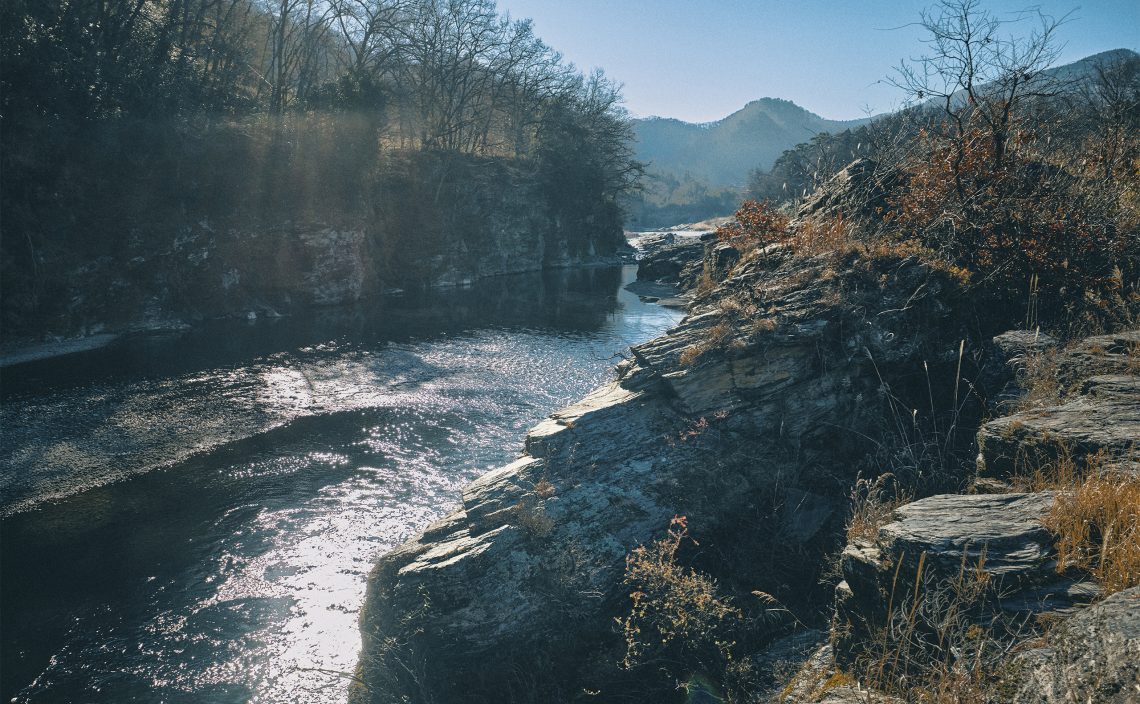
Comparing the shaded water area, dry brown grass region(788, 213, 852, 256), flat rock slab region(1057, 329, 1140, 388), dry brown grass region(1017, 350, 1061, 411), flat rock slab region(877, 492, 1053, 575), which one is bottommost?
the shaded water area

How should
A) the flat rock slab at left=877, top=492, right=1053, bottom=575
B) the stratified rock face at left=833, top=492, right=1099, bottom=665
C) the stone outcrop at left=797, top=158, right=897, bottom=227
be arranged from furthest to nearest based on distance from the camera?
the stone outcrop at left=797, top=158, right=897, bottom=227
the flat rock slab at left=877, top=492, right=1053, bottom=575
the stratified rock face at left=833, top=492, right=1099, bottom=665

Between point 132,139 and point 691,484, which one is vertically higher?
point 132,139

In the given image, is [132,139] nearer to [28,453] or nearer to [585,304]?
[28,453]

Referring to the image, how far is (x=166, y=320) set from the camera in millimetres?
22844

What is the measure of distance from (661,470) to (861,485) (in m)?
2.28

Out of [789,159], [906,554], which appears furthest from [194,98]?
[789,159]

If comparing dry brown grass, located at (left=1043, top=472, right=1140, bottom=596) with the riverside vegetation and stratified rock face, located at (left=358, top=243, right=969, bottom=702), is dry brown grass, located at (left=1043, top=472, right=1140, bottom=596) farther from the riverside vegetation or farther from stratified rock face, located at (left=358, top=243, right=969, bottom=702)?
stratified rock face, located at (left=358, top=243, right=969, bottom=702)

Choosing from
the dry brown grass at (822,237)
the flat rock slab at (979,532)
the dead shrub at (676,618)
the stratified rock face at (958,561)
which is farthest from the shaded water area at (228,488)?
the dry brown grass at (822,237)

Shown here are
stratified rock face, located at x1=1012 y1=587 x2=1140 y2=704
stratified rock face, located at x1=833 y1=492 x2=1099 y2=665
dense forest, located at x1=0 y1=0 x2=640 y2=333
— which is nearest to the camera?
stratified rock face, located at x1=1012 y1=587 x2=1140 y2=704

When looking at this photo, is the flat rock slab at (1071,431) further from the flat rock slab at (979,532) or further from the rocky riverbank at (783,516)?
the flat rock slab at (979,532)

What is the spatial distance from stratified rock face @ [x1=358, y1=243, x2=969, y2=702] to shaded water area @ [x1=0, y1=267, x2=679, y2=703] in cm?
143

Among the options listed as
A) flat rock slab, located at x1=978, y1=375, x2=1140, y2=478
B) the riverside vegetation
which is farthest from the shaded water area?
flat rock slab, located at x1=978, y1=375, x2=1140, y2=478

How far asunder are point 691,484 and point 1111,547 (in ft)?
13.9

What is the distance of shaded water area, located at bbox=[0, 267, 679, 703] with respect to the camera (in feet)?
22.6
